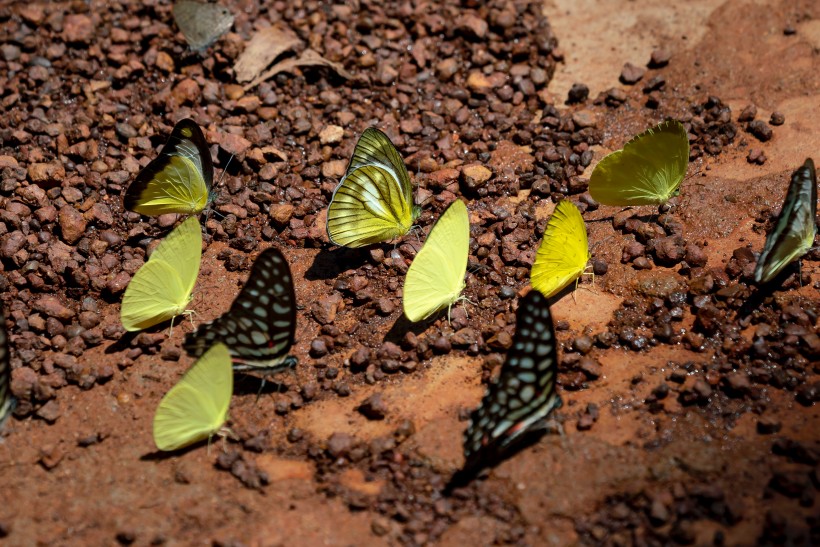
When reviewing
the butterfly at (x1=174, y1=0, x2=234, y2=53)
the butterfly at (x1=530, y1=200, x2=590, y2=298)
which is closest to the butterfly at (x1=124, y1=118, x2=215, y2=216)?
the butterfly at (x1=174, y1=0, x2=234, y2=53)

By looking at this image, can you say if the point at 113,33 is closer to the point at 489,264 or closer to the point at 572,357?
the point at 489,264

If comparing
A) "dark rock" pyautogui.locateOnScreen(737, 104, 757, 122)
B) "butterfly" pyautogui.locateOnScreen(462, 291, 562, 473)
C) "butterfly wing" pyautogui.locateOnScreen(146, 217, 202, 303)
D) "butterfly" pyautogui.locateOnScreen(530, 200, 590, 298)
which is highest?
"dark rock" pyautogui.locateOnScreen(737, 104, 757, 122)

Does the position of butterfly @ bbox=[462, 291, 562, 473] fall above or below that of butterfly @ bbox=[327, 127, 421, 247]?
below

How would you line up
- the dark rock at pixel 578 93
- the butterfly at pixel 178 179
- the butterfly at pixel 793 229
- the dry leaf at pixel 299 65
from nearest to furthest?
the butterfly at pixel 793 229 < the butterfly at pixel 178 179 < the dark rock at pixel 578 93 < the dry leaf at pixel 299 65

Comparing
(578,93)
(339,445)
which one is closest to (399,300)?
(339,445)

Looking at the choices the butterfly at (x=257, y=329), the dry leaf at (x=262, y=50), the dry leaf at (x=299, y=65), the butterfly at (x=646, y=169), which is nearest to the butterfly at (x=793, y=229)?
the butterfly at (x=646, y=169)

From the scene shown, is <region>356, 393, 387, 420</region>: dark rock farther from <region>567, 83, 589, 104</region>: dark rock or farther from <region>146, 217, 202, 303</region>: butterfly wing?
<region>567, 83, 589, 104</region>: dark rock

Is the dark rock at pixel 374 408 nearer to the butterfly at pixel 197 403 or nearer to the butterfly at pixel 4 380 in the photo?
the butterfly at pixel 197 403
